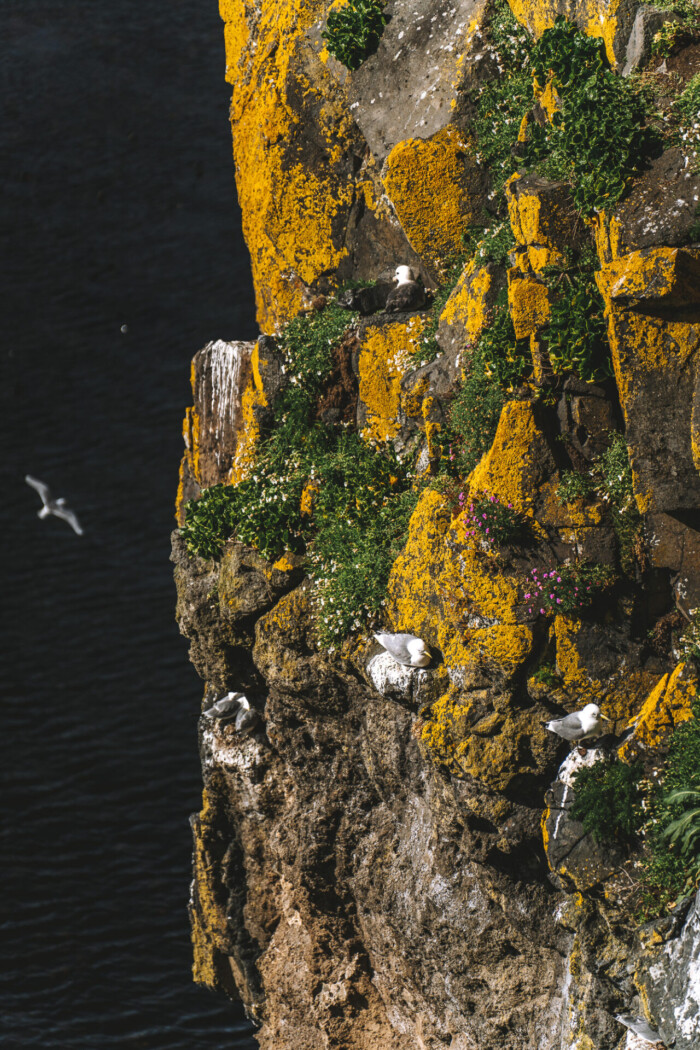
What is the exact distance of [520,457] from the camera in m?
8.08

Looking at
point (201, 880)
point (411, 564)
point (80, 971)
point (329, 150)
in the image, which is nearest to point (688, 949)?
point (411, 564)

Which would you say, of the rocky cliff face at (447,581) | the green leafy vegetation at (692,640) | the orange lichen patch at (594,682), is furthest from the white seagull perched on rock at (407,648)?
the green leafy vegetation at (692,640)

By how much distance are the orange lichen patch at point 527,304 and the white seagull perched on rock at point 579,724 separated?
9.41 feet

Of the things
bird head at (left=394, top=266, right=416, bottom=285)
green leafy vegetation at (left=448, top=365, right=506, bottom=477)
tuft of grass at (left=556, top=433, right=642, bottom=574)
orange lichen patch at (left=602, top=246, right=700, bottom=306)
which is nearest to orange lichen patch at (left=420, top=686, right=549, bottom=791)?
tuft of grass at (left=556, top=433, right=642, bottom=574)

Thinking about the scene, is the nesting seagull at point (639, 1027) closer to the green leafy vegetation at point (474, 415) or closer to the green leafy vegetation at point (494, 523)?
the green leafy vegetation at point (494, 523)

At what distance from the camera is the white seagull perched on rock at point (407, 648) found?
852cm

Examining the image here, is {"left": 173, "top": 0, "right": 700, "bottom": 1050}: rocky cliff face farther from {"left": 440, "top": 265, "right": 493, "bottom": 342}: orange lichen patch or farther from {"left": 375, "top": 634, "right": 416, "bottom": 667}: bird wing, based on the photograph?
{"left": 375, "top": 634, "right": 416, "bottom": 667}: bird wing

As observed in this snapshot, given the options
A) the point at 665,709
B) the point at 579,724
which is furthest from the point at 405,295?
the point at 665,709

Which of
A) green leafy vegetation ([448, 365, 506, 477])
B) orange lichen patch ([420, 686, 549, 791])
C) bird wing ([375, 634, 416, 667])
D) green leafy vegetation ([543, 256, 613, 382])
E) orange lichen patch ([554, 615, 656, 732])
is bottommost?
orange lichen patch ([420, 686, 549, 791])

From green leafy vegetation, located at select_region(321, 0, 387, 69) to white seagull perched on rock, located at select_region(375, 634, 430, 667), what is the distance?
237 inches

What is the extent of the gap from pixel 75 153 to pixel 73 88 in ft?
5.04

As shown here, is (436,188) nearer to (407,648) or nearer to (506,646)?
(407,648)

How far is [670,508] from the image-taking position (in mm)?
7484

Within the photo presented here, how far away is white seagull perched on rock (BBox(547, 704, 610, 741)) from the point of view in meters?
7.65
